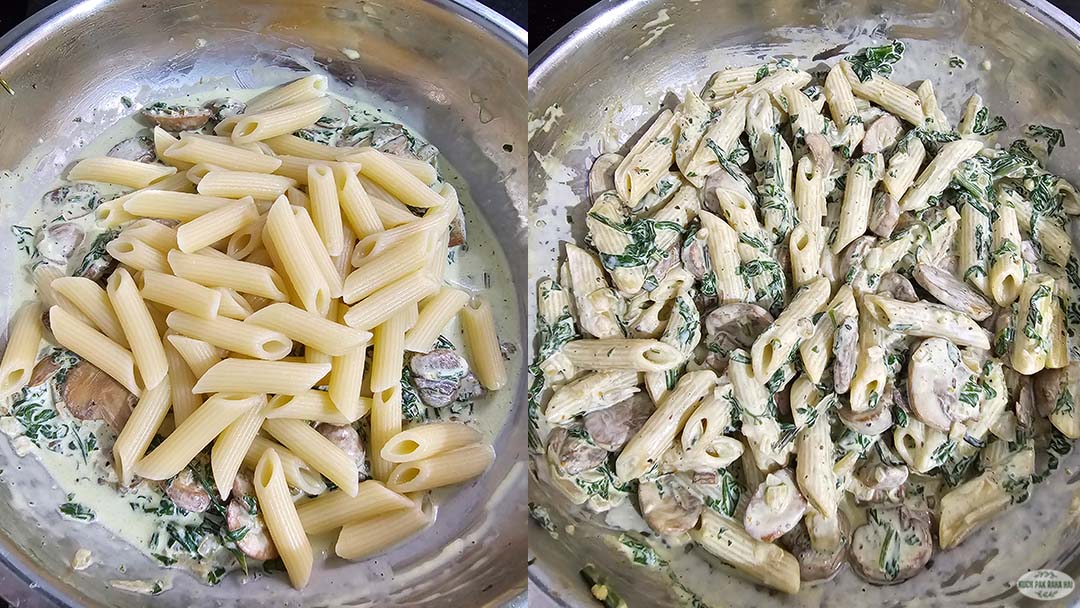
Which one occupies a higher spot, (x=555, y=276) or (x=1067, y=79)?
(x=1067, y=79)

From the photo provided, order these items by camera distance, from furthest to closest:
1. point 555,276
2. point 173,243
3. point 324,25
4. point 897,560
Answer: point 324,25, point 555,276, point 173,243, point 897,560

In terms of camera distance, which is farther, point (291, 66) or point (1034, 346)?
point (291, 66)

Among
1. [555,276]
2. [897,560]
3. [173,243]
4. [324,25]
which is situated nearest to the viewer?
[897,560]

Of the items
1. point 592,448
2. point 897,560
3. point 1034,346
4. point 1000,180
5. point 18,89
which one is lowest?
point 897,560

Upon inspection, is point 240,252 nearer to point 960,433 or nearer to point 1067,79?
point 960,433

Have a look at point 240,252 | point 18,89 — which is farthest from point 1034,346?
point 18,89

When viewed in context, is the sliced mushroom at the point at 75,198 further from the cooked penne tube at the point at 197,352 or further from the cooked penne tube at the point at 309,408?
the cooked penne tube at the point at 309,408
